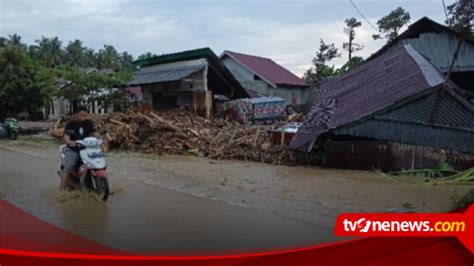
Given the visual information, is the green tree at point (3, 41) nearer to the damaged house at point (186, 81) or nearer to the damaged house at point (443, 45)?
the damaged house at point (186, 81)

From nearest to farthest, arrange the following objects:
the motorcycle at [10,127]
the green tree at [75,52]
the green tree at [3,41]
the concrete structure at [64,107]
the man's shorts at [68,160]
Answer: the green tree at [3,41] → the green tree at [75,52] → the concrete structure at [64,107] → the motorcycle at [10,127] → the man's shorts at [68,160]

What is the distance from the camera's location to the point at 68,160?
1493 millimetres

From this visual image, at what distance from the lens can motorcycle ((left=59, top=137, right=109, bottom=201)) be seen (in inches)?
58.3

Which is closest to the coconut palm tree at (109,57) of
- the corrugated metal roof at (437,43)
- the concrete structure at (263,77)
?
the concrete structure at (263,77)

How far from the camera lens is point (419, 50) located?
1.29 m

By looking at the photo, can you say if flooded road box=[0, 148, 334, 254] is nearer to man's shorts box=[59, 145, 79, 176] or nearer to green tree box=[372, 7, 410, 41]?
man's shorts box=[59, 145, 79, 176]

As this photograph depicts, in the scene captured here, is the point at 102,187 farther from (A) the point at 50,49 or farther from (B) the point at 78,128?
(A) the point at 50,49

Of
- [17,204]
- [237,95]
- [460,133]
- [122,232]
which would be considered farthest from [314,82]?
[17,204]

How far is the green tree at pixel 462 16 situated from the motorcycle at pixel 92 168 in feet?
3.48

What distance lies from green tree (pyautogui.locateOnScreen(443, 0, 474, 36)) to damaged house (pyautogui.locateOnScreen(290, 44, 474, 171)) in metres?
0.14

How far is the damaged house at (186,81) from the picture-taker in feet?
3.62

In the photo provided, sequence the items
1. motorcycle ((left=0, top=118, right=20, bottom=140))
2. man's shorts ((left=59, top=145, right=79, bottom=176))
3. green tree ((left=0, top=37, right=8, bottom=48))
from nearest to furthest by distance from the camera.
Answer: green tree ((left=0, top=37, right=8, bottom=48))
motorcycle ((left=0, top=118, right=20, bottom=140))
man's shorts ((left=59, top=145, right=79, bottom=176))

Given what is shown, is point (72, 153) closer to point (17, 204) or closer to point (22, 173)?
point (22, 173)

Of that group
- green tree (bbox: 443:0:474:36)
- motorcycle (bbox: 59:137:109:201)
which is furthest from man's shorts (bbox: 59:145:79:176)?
green tree (bbox: 443:0:474:36)
